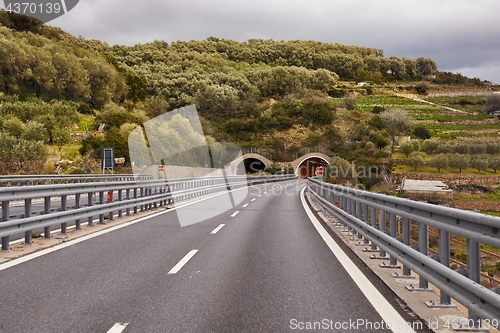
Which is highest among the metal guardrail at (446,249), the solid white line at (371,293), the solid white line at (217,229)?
the metal guardrail at (446,249)

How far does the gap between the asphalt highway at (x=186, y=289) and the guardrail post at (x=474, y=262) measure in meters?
0.79

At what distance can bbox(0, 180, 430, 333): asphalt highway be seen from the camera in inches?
165

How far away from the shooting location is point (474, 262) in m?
3.73

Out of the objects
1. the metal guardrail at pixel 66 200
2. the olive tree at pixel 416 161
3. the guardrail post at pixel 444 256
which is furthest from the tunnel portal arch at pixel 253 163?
the guardrail post at pixel 444 256

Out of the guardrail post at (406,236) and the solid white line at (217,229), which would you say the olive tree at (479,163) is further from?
the guardrail post at (406,236)

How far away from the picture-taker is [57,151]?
4197 centimetres

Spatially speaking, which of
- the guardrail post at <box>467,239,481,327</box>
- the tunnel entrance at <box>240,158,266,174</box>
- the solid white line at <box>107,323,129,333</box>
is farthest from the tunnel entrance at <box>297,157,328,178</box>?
the solid white line at <box>107,323,129,333</box>

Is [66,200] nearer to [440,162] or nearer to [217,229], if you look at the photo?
[217,229]

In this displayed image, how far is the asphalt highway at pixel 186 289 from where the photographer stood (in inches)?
165

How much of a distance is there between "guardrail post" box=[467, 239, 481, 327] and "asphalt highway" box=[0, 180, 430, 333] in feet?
2.58

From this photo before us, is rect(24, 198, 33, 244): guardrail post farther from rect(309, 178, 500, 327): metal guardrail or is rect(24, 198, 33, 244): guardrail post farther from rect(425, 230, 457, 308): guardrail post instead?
rect(425, 230, 457, 308): guardrail post

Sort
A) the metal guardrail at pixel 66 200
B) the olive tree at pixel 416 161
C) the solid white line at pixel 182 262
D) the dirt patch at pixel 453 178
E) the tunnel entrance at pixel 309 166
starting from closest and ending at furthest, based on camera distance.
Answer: the solid white line at pixel 182 262 < the metal guardrail at pixel 66 200 < the dirt patch at pixel 453 178 < the olive tree at pixel 416 161 < the tunnel entrance at pixel 309 166

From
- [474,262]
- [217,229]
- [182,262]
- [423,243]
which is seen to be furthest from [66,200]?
[474,262]

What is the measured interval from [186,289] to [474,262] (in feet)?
10.6
